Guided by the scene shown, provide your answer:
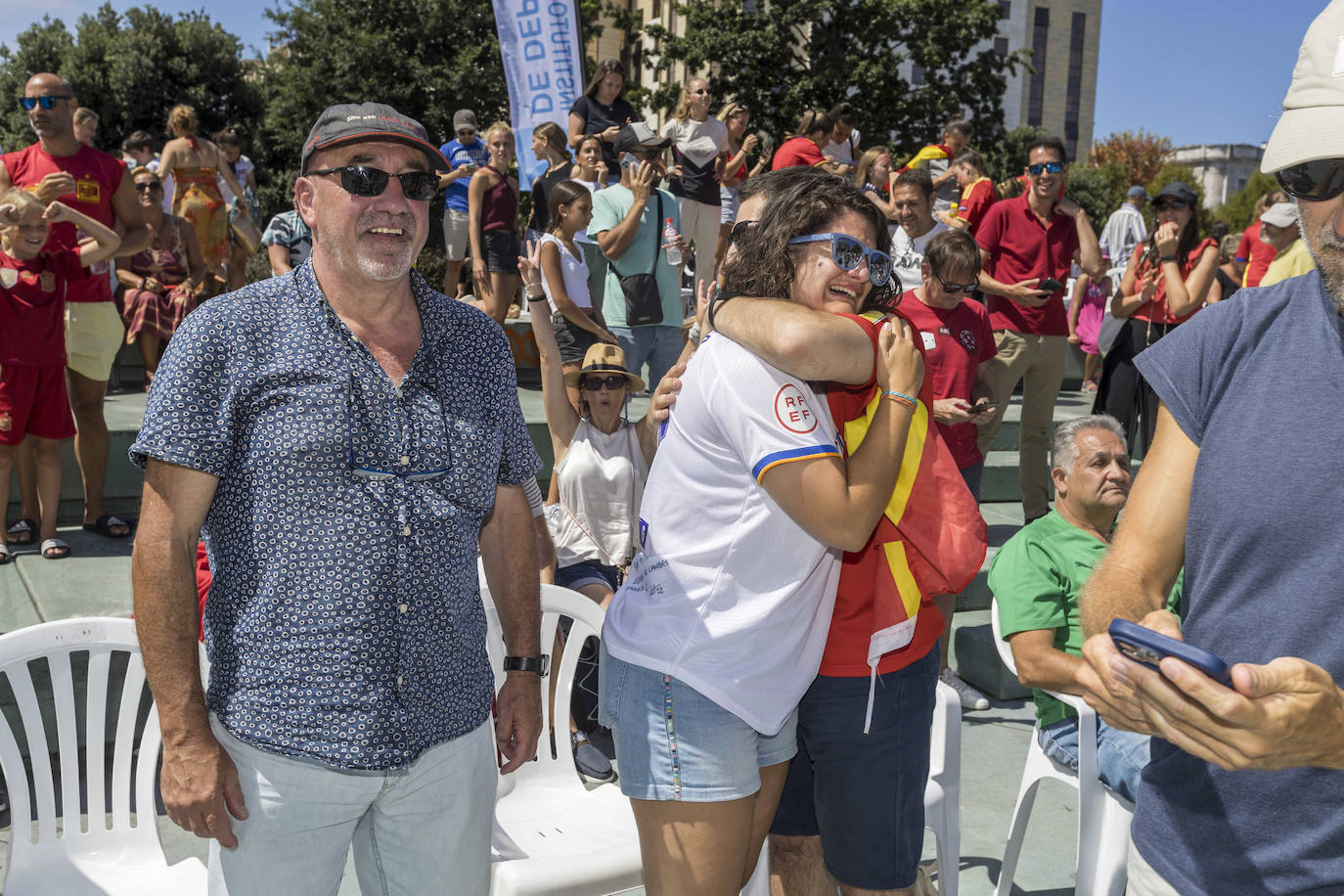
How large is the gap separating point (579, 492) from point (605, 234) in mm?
2264

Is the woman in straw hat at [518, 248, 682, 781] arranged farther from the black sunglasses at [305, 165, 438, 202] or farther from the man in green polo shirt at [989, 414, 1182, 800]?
the black sunglasses at [305, 165, 438, 202]

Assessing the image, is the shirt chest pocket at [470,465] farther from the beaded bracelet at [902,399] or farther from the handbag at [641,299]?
the handbag at [641,299]

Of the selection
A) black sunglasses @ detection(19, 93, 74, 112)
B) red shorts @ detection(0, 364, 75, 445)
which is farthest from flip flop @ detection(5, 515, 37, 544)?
black sunglasses @ detection(19, 93, 74, 112)

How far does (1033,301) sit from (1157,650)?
5.47 m

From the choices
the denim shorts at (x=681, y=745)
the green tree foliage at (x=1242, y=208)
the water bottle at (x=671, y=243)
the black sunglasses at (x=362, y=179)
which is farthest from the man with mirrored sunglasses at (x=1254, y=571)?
the green tree foliage at (x=1242, y=208)

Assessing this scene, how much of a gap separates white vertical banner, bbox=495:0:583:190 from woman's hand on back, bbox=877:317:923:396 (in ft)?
25.0

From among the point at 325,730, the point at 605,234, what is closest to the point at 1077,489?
the point at 325,730

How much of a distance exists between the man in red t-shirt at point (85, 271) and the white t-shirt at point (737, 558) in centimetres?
443

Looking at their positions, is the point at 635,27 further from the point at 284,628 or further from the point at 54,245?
the point at 284,628

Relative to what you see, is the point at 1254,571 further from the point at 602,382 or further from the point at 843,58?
the point at 843,58

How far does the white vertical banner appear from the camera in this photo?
9.48 meters

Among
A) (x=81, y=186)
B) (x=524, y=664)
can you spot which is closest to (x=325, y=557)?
(x=524, y=664)

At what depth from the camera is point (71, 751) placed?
2629 mm

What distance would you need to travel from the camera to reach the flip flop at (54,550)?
5152mm
